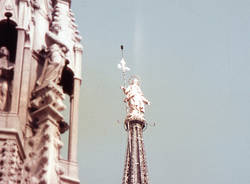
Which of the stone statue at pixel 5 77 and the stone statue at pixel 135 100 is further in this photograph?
the stone statue at pixel 135 100

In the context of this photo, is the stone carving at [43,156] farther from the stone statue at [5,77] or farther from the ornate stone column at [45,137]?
the stone statue at [5,77]

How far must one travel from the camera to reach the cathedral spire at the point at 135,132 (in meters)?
93.2

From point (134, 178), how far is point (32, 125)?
79.3 m

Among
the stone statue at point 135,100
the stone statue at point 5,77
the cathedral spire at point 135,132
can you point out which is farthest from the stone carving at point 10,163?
the stone statue at point 135,100

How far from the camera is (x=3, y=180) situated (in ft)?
41.1

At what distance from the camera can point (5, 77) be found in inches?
588

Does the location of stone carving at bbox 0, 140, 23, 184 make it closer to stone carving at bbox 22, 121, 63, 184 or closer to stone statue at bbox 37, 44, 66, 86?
stone carving at bbox 22, 121, 63, 184

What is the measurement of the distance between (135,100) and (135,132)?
13.4 feet

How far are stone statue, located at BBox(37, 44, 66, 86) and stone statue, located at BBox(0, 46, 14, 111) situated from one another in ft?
2.43

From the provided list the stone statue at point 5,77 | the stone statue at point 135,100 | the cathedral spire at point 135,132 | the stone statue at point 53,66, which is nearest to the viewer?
the stone statue at point 53,66

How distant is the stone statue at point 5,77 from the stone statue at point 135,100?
8238cm

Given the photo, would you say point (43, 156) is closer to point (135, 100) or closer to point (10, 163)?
point (10, 163)

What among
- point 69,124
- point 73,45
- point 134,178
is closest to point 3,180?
point 69,124

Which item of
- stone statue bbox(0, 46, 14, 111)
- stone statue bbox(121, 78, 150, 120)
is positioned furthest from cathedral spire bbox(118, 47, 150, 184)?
stone statue bbox(0, 46, 14, 111)
